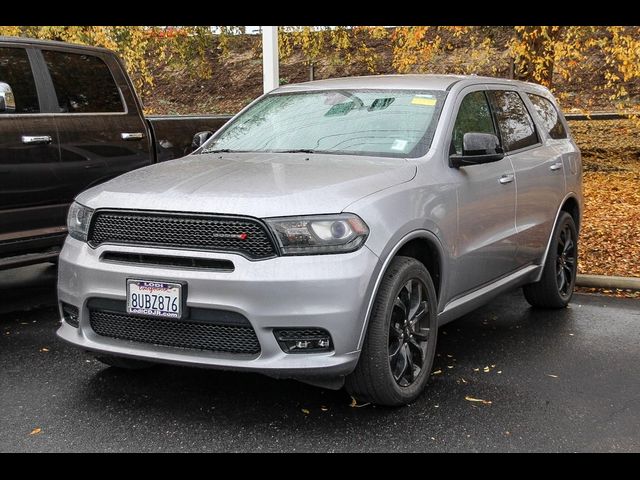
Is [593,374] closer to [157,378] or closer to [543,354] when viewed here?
[543,354]

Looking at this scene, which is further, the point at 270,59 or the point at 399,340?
the point at 270,59

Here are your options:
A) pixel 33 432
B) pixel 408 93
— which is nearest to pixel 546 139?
pixel 408 93

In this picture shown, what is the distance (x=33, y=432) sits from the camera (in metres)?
4.06

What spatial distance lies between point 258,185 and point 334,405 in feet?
4.18

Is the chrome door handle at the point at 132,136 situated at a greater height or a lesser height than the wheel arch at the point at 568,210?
greater

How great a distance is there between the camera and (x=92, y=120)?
6738mm

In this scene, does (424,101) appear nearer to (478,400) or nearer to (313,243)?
(313,243)

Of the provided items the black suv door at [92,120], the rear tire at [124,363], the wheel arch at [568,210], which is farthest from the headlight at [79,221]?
the wheel arch at [568,210]

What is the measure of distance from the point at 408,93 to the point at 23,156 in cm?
296

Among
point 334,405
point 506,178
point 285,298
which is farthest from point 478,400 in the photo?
point 506,178

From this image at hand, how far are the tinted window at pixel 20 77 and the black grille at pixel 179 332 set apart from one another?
273 centimetres

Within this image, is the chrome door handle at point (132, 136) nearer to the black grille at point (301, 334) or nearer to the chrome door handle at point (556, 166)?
the chrome door handle at point (556, 166)

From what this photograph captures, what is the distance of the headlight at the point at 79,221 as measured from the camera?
4.31 meters

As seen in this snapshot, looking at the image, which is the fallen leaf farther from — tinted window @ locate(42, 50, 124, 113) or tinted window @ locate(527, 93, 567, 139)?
tinted window @ locate(42, 50, 124, 113)
